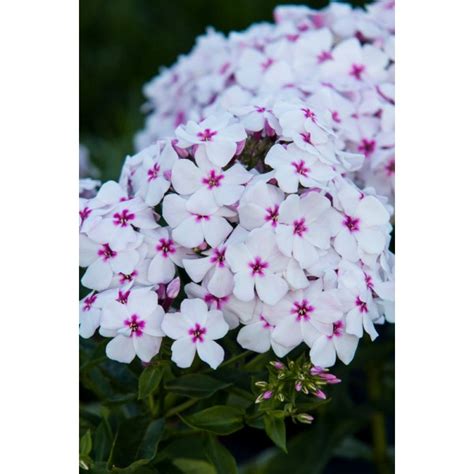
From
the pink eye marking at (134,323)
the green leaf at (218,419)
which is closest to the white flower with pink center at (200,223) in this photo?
the pink eye marking at (134,323)

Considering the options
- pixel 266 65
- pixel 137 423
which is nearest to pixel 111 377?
pixel 137 423


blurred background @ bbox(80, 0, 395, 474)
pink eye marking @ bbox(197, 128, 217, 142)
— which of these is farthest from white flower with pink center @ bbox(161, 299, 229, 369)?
blurred background @ bbox(80, 0, 395, 474)

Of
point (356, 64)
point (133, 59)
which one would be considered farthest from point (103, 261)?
point (133, 59)

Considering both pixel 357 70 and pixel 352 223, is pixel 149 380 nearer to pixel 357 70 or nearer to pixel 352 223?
pixel 352 223

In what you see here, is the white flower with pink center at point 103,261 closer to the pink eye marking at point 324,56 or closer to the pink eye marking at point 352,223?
the pink eye marking at point 352,223

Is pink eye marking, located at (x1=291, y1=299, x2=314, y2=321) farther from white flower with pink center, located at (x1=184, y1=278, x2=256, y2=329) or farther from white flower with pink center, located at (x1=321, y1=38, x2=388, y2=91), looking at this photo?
white flower with pink center, located at (x1=321, y1=38, x2=388, y2=91)

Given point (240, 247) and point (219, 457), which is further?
point (219, 457)

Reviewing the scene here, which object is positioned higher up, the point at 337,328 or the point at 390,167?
the point at 390,167
